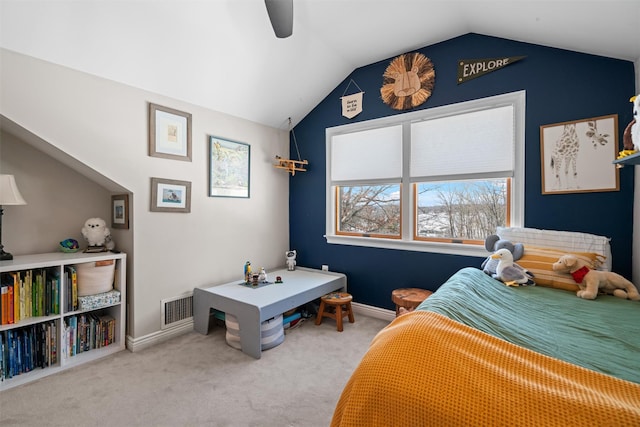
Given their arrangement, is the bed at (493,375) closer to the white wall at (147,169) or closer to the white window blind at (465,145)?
the white window blind at (465,145)

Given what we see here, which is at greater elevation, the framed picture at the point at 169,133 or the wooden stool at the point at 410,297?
the framed picture at the point at 169,133

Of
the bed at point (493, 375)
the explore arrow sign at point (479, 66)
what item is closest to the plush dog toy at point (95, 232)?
the bed at point (493, 375)

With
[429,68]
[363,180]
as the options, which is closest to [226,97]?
[363,180]

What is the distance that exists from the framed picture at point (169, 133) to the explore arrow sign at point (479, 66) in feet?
8.46

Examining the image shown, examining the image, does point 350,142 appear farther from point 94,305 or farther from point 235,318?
point 94,305

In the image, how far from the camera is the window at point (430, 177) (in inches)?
95.4

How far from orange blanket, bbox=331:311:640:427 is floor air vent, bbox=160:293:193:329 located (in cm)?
223

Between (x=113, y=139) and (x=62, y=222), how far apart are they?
89 cm

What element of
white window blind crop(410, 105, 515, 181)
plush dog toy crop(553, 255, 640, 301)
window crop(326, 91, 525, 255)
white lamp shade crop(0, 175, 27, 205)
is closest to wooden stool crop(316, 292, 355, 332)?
window crop(326, 91, 525, 255)

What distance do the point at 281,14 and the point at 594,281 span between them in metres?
2.35

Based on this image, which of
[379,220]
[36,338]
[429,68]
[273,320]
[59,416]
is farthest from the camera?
[379,220]

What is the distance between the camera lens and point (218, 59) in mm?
2488

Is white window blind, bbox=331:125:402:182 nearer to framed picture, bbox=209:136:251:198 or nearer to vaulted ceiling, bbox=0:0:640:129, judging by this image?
vaulted ceiling, bbox=0:0:640:129

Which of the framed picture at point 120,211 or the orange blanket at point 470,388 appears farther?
the framed picture at point 120,211
